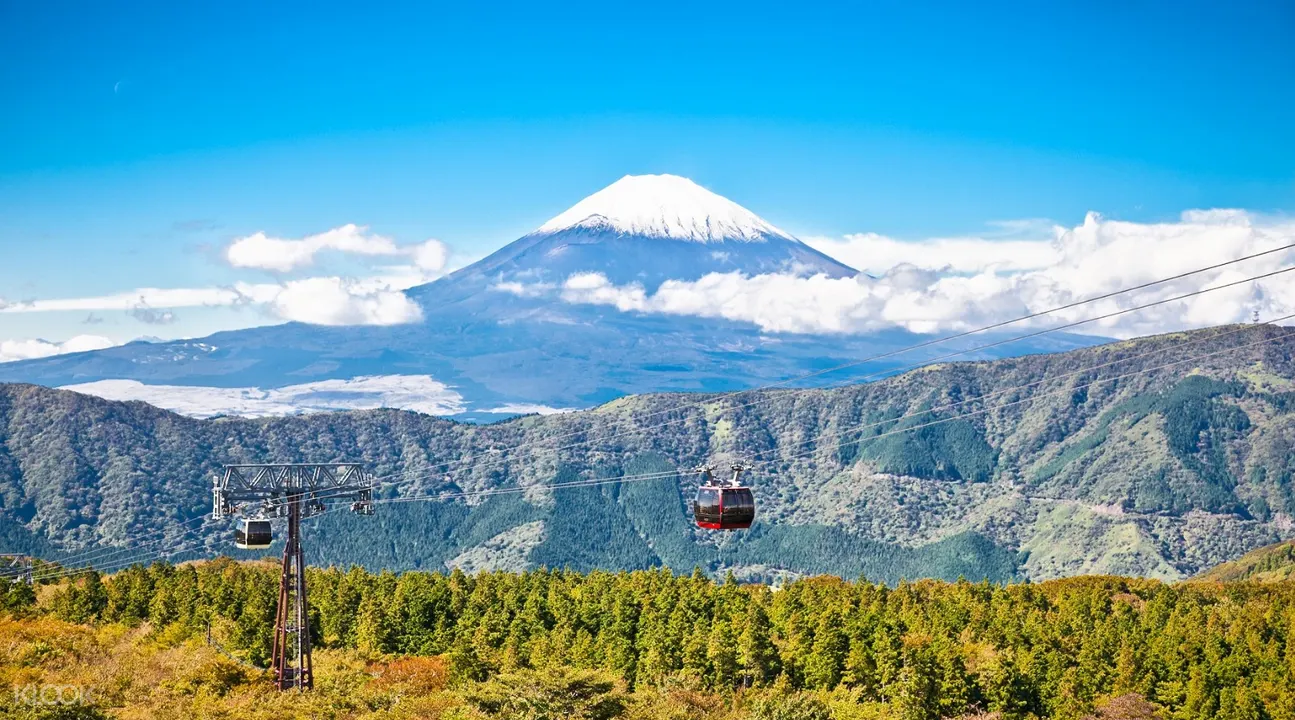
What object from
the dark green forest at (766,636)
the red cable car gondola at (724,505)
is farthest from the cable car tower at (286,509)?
the dark green forest at (766,636)

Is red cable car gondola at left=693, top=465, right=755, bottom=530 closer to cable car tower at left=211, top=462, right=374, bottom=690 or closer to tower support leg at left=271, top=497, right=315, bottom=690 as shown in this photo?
cable car tower at left=211, top=462, right=374, bottom=690

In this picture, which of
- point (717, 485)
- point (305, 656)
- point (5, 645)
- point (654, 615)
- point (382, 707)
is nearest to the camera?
point (717, 485)

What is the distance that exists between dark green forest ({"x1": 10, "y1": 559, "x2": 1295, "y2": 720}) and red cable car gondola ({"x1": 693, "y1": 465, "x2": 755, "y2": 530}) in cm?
4271

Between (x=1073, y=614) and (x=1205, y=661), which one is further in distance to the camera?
(x=1073, y=614)

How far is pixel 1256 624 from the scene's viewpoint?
157625 millimetres

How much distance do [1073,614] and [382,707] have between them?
102397 millimetres

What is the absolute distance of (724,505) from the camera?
66.9 m

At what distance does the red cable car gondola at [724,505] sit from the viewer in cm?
6694

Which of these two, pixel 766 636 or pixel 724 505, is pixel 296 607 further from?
pixel 766 636

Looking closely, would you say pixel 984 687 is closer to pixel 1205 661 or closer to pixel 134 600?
pixel 1205 661

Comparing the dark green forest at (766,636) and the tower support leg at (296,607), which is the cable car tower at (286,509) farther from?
Answer: the dark green forest at (766,636)

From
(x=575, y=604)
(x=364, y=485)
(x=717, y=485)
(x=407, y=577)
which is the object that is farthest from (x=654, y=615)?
(x=717, y=485)

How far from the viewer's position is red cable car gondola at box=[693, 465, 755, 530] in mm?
Result: 66938

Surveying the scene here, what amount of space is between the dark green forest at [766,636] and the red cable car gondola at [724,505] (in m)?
42.7
